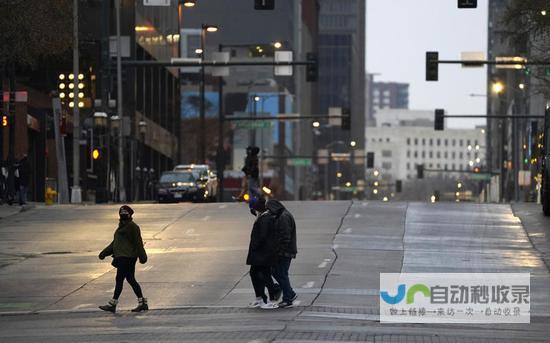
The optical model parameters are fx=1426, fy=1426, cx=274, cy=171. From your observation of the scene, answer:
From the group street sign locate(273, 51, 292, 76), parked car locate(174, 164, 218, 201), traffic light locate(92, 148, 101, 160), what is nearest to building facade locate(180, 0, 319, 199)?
parked car locate(174, 164, 218, 201)

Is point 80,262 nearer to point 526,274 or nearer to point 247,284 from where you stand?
point 247,284

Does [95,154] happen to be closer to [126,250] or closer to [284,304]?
[126,250]

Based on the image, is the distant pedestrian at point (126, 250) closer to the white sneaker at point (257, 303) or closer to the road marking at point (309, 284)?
the white sneaker at point (257, 303)

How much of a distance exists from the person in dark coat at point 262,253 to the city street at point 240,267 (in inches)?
16.0

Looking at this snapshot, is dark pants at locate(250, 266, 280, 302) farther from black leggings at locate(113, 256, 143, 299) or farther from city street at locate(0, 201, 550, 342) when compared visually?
black leggings at locate(113, 256, 143, 299)

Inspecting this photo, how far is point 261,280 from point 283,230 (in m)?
0.85

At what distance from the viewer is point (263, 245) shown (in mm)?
21953

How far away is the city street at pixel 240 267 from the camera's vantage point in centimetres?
1939

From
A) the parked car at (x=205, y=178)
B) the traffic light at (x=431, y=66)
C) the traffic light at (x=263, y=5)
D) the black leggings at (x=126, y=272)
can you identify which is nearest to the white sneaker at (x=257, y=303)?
the black leggings at (x=126, y=272)

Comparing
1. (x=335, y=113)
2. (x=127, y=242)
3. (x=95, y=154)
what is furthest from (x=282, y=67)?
(x=335, y=113)

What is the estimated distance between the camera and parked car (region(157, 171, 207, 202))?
60531 millimetres

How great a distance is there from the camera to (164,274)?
92.0ft

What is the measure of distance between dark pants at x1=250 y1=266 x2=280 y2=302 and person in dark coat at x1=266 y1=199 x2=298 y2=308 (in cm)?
14

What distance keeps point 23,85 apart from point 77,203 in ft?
65.9
